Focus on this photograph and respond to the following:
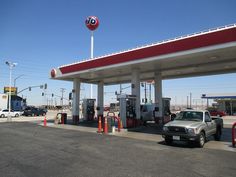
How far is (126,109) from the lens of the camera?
62.4ft

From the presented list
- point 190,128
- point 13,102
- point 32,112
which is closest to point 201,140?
point 190,128

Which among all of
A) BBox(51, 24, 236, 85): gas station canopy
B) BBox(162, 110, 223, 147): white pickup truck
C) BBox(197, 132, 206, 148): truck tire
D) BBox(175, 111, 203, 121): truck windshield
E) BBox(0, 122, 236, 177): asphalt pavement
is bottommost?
BBox(0, 122, 236, 177): asphalt pavement

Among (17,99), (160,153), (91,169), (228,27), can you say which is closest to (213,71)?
(228,27)

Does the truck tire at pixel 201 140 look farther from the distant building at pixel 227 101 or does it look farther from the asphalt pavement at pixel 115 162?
the distant building at pixel 227 101

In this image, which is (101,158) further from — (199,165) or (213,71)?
(213,71)

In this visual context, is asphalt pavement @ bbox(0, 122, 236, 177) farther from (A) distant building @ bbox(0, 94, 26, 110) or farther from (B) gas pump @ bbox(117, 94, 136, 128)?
(A) distant building @ bbox(0, 94, 26, 110)

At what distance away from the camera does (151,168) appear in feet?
23.5

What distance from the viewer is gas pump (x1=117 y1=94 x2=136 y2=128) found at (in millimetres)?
19016

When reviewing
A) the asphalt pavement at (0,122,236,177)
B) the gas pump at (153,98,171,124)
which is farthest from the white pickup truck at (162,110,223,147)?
the gas pump at (153,98,171,124)

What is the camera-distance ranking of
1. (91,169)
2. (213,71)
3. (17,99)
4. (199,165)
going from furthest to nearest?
(17,99)
(213,71)
(199,165)
(91,169)

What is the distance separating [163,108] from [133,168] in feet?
55.4

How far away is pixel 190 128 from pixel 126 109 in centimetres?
871

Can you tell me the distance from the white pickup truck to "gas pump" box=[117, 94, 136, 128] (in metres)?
6.83

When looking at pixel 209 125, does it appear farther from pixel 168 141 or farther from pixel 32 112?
pixel 32 112
